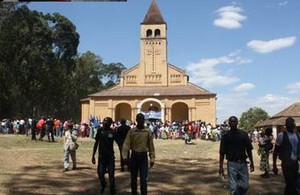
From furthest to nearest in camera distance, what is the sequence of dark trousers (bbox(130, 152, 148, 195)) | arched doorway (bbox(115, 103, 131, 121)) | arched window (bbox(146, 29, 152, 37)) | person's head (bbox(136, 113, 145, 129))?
1. arched window (bbox(146, 29, 152, 37))
2. arched doorway (bbox(115, 103, 131, 121))
3. dark trousers (bbox(130, 152, 148, 195))
4. person's head (bbox(136, 113, 145, 129))

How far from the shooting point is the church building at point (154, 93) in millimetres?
54500

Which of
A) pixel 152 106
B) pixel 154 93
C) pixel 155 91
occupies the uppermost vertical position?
pixel 155 91

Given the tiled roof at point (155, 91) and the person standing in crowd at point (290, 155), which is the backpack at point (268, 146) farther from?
the tiled roof at point (155, 91)

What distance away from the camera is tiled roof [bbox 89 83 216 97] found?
54.8 metres

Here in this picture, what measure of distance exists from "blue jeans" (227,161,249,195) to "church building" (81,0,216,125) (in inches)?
1715

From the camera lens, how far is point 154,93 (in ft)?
181

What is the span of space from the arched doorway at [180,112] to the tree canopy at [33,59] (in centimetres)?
1204

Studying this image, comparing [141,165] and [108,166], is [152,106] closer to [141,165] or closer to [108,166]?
[108,166]

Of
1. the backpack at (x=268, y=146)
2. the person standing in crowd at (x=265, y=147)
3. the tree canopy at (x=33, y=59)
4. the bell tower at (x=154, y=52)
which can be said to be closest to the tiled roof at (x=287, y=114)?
the bell tower at (x=154, y=52)

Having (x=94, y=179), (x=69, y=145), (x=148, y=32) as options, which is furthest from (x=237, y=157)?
(x=148, y=32)

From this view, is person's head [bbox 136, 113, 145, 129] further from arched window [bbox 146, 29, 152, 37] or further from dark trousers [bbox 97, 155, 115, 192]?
Answer: arched window [bbox 146, 29, 152, 37]

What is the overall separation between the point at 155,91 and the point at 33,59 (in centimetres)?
1474

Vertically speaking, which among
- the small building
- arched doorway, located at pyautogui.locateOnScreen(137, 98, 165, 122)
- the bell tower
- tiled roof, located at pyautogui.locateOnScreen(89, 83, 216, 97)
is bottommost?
the small building

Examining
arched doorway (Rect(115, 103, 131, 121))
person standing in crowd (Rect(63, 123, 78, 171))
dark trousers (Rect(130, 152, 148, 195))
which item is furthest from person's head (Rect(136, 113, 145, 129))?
arched doorway (Rect(115, 103, 131, 121))
